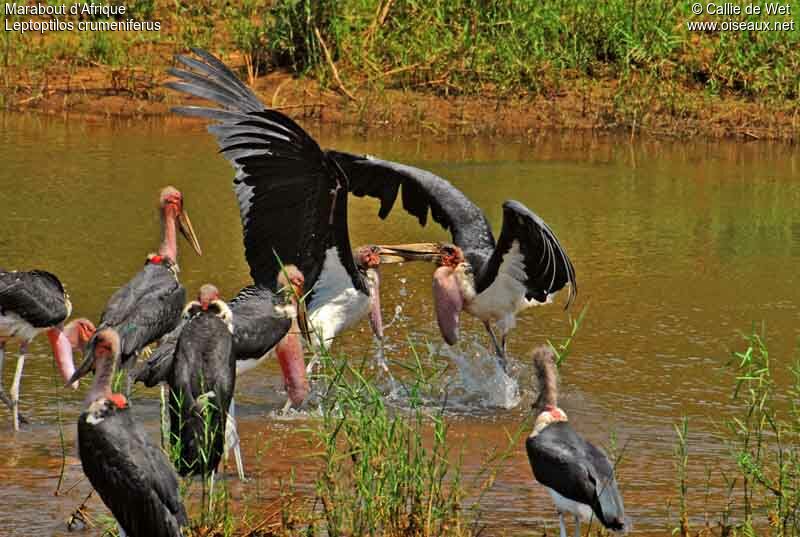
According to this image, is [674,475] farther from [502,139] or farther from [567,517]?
[502,139]

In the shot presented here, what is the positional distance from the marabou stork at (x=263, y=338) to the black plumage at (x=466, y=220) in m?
0.77

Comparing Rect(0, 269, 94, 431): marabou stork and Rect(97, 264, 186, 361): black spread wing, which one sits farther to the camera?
Rect(0, 269, 94, 431): marabou stork

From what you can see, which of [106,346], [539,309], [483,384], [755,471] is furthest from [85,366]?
[539,309]

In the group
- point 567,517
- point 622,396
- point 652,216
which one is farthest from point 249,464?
point 652,216

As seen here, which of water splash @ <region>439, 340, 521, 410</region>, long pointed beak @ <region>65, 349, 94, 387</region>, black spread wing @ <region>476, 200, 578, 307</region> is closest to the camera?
long pointed beak @ <region>65, 349, 94, 387</region>

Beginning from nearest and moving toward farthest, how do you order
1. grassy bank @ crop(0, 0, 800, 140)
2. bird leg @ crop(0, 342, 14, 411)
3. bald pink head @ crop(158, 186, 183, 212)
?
bird leg @ crop(0, 342, 14, 411), bald pink head @ crop(158, 186, 183, 212), grassy bank @ crop(0, 0, 800, 140)

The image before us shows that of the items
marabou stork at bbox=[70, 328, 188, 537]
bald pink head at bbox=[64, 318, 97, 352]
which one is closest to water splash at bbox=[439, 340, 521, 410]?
bald pink head at bbox=[64, 318, 97, 352]

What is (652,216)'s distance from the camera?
926 cm

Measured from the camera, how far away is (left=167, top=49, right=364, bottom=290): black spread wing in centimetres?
590

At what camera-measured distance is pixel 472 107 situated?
1165 cm

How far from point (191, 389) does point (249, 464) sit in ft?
2.56

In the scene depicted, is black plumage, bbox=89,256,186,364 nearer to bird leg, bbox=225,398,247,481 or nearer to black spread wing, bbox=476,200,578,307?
bird leg, bbox=225,398,247,481

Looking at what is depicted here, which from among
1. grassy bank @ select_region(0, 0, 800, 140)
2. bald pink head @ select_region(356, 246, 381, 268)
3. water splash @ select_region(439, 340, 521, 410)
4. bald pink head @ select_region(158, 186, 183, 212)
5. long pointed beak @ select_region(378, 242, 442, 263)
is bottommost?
water splash @ select_region(439, 340, 521, 410)

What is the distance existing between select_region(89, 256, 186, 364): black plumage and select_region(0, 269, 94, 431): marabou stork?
0.81ft
